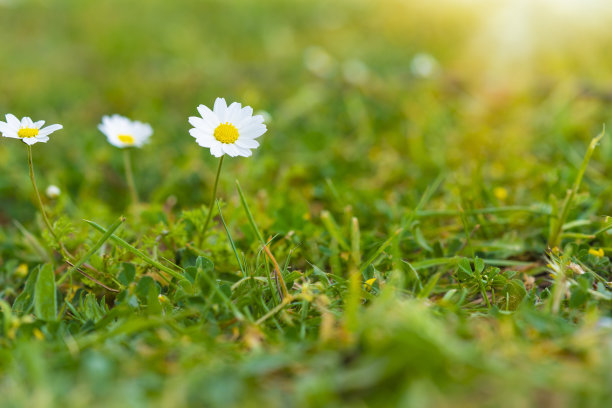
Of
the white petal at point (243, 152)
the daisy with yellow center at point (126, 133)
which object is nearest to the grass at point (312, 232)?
the white petal at point (243, 152)

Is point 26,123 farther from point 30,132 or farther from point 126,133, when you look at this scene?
point 126,133

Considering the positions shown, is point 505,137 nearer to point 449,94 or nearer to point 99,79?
point 449,94

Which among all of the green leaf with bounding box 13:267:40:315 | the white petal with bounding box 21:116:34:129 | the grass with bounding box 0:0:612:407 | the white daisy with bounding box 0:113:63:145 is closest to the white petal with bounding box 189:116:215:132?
the grass with bounding box 0:0:612:407

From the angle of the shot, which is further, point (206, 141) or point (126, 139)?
point (126, 139)

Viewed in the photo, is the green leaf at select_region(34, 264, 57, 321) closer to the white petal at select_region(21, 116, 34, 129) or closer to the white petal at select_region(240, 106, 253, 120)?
the white petal at select_region(21, 116, 34, 129)

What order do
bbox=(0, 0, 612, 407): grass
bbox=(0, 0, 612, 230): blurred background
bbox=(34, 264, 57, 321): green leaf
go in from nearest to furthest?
bbox=(0, 0, 612, 407): grass
bbox=(34, 264, 57, 321): green leaf
bbox=(0, 0, 612, 230): blurred background

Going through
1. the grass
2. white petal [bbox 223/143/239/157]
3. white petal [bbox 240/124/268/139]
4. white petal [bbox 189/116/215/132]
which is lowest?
the grass

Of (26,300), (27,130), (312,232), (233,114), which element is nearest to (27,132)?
(27,130)

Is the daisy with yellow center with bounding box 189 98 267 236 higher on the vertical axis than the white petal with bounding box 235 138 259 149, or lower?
higher
